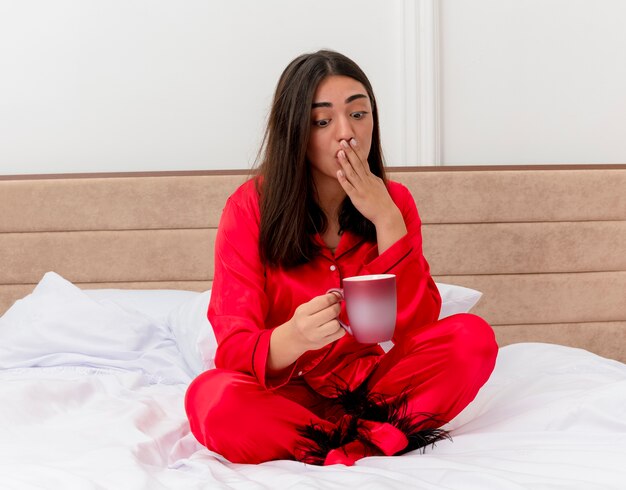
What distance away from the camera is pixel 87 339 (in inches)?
81.7

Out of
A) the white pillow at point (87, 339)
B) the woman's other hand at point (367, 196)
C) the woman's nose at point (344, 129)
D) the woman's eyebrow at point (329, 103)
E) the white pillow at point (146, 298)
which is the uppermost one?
the woman's eyebrow at point (329, 103)

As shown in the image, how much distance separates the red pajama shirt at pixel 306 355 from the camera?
1.38 metres

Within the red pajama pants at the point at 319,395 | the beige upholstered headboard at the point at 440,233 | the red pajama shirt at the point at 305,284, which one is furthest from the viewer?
the beige upholstered headboard at the point at 440,233

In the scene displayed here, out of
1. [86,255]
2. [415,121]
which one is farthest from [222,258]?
[415,121]

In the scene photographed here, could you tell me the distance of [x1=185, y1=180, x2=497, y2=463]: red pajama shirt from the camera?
138cm

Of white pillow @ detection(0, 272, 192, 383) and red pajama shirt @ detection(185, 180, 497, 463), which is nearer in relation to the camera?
red pajama shirt @ detection(185, 180, 497, 463)

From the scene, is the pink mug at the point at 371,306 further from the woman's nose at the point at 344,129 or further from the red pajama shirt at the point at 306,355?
the woman's nose at the point at 344,129

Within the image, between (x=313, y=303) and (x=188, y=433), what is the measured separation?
473mm

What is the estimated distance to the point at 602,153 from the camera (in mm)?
2666

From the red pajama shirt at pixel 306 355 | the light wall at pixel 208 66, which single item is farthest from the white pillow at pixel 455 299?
the light wall at pixel 208 66

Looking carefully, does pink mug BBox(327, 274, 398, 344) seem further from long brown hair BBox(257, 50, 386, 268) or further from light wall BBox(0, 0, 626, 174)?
light wall BBox(0, 0, 626, 174)

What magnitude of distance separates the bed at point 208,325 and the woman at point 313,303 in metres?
0.08

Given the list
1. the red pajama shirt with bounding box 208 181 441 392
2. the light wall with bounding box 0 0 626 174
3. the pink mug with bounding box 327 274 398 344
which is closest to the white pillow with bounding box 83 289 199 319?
the light wall with bounding box 0 0 626 174

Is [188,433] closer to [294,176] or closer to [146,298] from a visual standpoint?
[294,176]
